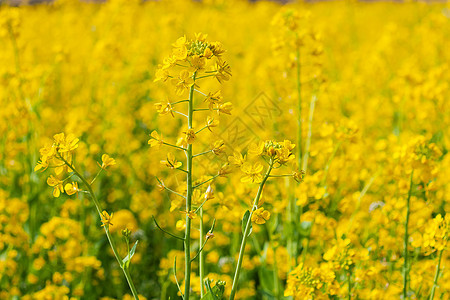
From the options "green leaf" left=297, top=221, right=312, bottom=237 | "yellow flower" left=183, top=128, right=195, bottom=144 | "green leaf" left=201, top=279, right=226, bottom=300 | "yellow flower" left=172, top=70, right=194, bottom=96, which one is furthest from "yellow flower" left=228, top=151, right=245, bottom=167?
"green leaf" left=297, top=221, right=312, bottom=237

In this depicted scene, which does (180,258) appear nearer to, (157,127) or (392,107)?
(157,127)

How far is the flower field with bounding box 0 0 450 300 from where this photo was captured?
137 cm

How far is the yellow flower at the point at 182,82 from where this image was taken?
1250 millimetres

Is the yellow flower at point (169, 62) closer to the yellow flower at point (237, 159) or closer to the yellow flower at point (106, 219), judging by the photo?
the yellow flower at point (237, 159)

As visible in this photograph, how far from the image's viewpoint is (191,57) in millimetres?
1261

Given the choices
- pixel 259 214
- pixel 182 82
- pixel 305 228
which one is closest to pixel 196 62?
pixel 182 82

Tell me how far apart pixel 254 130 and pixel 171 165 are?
1876mm

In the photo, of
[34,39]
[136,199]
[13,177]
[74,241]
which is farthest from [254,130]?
[34,39]

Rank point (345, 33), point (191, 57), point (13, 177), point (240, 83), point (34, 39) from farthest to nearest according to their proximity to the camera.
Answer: point (345, 33) → point (34, 39) → point (240, 83) → point (13, 177) → point (191, 57)

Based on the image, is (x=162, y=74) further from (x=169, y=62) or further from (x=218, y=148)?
(x=218, y=148)

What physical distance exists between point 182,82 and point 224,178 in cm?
39

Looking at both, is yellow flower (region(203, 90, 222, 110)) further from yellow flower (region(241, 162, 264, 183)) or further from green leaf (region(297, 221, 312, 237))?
green leaf (region(297, 221, 312, 237))

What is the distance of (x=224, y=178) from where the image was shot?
1520mm

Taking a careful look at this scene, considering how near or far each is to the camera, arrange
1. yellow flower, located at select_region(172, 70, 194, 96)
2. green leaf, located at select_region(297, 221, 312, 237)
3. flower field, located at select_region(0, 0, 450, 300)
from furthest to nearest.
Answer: green leaf, located at select_region(297, 221, 312, 237), flower field, located at select_region(0, 0, 450, 300), yellow flower, located at select_region(172, 70, 194, 96)
